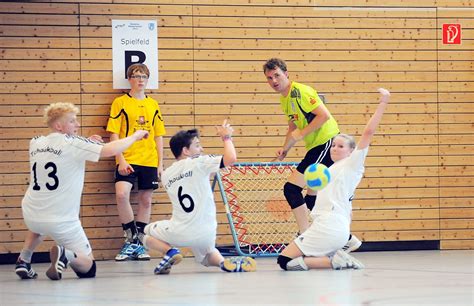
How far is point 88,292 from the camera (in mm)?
6648

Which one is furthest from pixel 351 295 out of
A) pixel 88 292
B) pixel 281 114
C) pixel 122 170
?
pixel 281 114

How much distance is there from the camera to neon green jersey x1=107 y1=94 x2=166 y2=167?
10.6m

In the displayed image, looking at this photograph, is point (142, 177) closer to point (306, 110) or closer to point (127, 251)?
point (127, 251)

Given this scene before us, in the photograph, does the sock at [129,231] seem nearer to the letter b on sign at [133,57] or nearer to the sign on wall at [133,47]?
the sign on wall at [133,47]

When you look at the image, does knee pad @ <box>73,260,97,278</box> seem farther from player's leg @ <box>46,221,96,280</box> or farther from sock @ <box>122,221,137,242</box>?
sock @ <box>122,221,137,242</box>

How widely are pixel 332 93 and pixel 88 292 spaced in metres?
5.59

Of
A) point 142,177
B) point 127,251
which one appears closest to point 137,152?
point 142,177

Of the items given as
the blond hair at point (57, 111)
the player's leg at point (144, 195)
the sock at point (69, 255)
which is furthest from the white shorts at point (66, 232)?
the player's leg at point (144, 195)

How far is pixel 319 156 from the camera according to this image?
952 cm

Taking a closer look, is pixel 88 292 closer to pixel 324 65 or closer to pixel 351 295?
pixel 351 295

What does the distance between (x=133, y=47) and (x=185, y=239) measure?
3.60m

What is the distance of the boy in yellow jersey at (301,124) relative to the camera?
30.9ft

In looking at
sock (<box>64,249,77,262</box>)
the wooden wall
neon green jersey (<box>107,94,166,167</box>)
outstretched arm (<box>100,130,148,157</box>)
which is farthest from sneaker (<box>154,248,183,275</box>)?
the wooden wall

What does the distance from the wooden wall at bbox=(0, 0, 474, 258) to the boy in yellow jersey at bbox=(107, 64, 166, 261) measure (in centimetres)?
32
